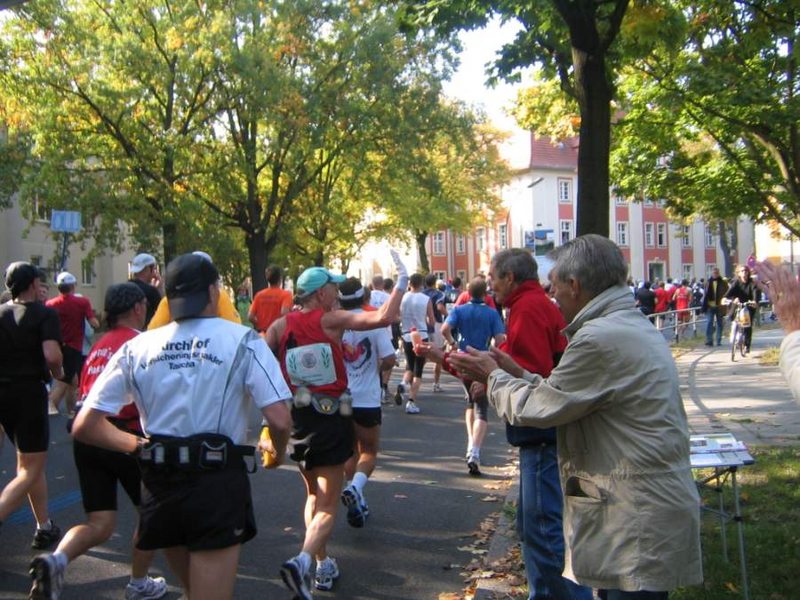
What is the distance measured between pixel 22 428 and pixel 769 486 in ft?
18.6

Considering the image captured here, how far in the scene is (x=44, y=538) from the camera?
6.25 m

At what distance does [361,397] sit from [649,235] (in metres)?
67.7

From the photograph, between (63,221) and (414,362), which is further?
(63,221)

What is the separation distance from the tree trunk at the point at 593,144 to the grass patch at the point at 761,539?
2401mm

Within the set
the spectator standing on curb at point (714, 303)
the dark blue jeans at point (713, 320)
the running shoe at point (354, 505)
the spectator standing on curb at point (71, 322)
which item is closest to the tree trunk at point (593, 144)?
the running shoe at point (354, 505)

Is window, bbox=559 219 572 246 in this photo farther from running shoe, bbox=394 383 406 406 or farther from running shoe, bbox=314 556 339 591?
running shoe, bbox=314 556 339 591

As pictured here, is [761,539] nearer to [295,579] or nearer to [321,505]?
[321,505]

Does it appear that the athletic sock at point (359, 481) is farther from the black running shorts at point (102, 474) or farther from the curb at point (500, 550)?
the black running shorts at point (102, 474)

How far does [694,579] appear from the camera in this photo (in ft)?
9.84

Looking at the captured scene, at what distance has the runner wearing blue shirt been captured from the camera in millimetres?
8746

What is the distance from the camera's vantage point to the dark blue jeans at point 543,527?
4.22 meters

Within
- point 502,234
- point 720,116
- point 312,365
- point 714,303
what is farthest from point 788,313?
point 502,234

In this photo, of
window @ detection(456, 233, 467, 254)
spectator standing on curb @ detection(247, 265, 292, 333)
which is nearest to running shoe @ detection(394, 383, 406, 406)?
spectator standing on curb @ detection(247, 265, 292, 333)

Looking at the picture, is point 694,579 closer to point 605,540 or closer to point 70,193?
point 605,540
